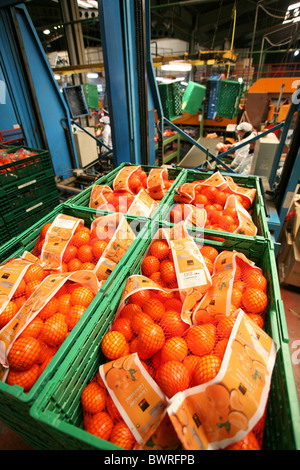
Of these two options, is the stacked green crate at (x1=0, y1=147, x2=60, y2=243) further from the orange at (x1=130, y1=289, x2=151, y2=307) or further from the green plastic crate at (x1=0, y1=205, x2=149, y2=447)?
the orange at (x1=130, y1=289, x2=151, y2=307)

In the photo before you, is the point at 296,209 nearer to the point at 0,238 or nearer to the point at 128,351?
the point at 128,351

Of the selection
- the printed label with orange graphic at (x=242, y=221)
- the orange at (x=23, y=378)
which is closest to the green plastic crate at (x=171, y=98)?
the printed label with orange graphic at (x=242, y=221)

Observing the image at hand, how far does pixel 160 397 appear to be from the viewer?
1.12 m

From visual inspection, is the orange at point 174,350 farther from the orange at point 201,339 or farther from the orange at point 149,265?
the orange at point 149,265

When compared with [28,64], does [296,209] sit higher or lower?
lower

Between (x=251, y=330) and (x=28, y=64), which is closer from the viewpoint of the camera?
(x=251, y=330)

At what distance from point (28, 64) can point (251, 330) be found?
5.49 metres

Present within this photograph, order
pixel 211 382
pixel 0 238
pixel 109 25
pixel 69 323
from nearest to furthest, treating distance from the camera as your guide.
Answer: pixel 211 382
pixel 69 323
pixel 109 25
pixel 0 238

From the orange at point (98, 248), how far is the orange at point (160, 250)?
0.41 meters

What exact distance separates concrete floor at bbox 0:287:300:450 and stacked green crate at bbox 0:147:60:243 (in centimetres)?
221

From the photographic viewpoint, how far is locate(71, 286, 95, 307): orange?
59.1 inches

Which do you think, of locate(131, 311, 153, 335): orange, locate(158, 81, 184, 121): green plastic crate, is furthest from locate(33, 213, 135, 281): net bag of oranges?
locate(158, 81, 184, 121): green plastic crate

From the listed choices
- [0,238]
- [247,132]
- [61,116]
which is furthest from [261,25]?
[0,238]

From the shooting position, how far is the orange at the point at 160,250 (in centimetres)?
194
